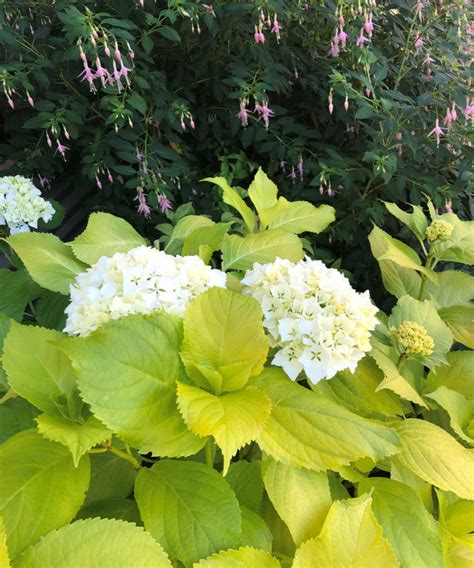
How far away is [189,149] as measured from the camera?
7.61 ft

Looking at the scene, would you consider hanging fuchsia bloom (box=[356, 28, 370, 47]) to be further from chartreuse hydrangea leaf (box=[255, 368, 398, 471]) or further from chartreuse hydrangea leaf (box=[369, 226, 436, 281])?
chartreuse hydrangea leaf (box=[255, 368, 398, 471])

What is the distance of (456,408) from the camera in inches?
35.9

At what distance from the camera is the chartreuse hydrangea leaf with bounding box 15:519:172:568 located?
55cm

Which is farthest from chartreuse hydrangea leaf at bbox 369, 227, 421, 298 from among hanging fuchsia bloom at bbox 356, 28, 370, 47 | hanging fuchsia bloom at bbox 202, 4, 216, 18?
hanging fuchsia bloom at bbox 202, 4, 216, 18

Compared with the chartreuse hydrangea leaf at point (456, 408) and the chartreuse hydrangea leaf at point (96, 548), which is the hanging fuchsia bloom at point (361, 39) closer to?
the chartreuse hydrangea leaf at point (456, 408)

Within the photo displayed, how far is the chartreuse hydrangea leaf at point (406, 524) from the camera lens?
723mm

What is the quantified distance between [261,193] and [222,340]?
Answer: 1.81 feet

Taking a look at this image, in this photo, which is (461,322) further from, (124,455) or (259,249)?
(124,455)

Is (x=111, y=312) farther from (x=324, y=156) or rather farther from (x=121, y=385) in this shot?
(x=324, y=156)

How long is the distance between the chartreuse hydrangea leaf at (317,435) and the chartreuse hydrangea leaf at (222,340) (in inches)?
2.8

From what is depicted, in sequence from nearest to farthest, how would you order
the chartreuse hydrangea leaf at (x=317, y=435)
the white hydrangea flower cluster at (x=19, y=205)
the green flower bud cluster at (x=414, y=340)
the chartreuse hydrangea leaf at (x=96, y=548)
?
the chartreuse hydrangea leaf at (x=96, y=548) < the chartreuse hydrangea leaf at (x=317, y=435) < the green flower bud cluster at (x=414, y=340) < the white hydrangea flower cluster at (x=19, y=205)

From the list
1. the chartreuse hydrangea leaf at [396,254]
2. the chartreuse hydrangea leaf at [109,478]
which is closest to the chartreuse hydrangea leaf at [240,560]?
the chartreuse hydrangea leaf at [109,478]

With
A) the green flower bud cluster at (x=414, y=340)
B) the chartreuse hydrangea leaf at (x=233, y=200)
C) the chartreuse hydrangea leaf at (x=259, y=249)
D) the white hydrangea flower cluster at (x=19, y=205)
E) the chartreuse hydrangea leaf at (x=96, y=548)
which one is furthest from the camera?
the white hydrangea flower cluster at (x=19, y=205)

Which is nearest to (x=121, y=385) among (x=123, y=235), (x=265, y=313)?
(x=265, y=313)
